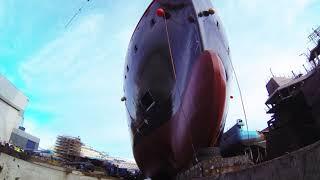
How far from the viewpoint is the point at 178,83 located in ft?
29.7

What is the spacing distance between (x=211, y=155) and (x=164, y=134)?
2080 mm

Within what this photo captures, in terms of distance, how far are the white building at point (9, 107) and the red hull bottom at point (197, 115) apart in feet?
85.4

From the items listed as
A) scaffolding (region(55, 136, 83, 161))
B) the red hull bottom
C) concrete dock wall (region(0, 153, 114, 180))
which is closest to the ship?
the red hull bottom

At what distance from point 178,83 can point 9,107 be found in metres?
27.8

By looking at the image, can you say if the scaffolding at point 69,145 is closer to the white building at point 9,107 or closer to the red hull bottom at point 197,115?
the white building at point 9,107

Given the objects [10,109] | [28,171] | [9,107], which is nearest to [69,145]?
[10,109]

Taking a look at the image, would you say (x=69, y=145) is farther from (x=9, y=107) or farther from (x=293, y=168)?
(x=293, y=168)

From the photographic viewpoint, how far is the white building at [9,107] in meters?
30.4

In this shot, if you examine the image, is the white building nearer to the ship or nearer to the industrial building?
the industrial building

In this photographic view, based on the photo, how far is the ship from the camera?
8.67 meters

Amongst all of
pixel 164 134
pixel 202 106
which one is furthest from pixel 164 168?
pixel 202 106

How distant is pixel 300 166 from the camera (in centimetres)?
332

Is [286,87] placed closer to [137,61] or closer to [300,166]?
[137,61]

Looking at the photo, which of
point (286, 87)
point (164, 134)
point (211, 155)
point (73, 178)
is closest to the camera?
point (211, 155)
